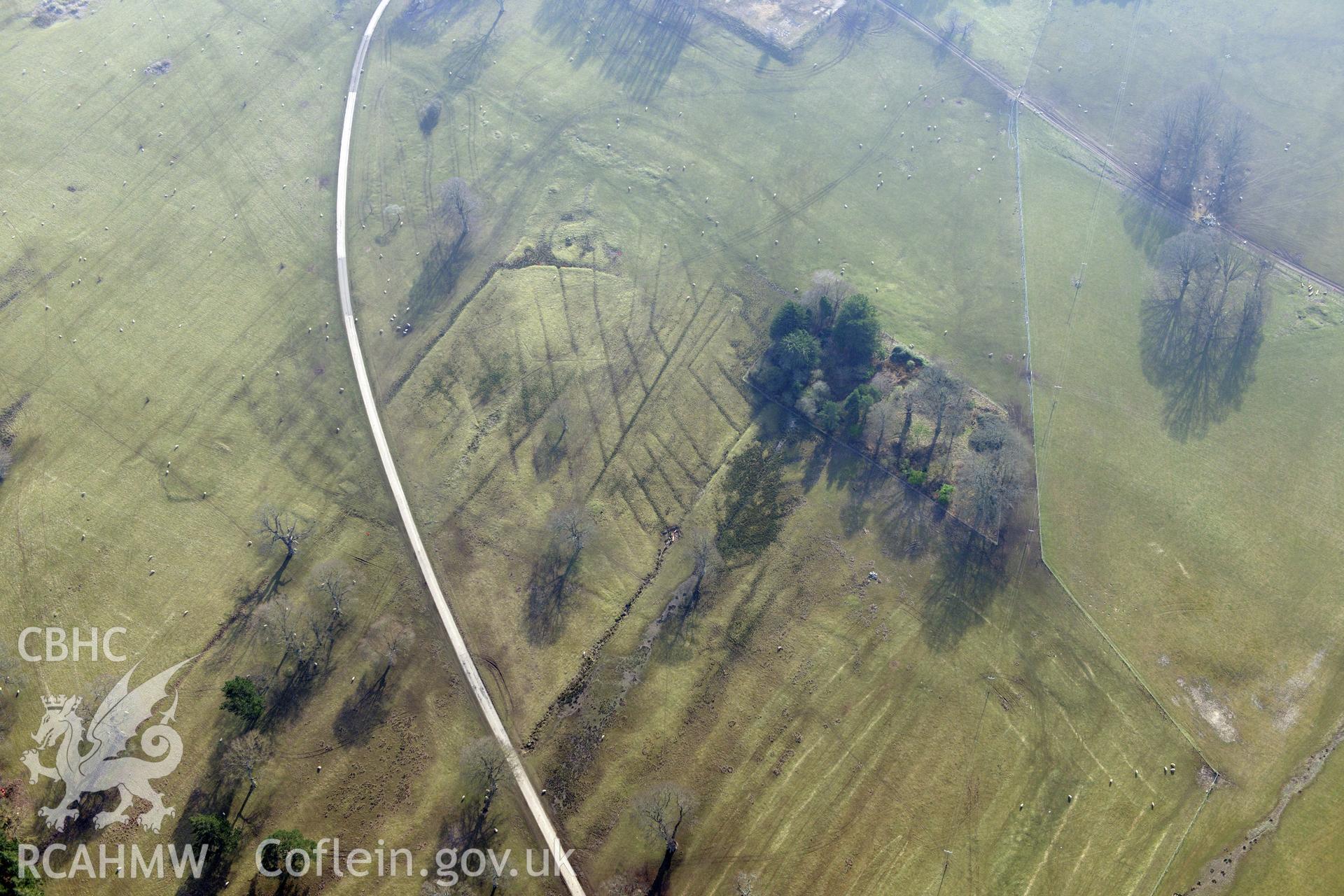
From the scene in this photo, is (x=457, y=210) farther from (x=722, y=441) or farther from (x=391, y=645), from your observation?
(x=391, y=645)

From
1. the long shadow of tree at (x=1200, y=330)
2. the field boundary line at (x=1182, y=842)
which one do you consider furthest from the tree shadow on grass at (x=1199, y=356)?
the field boundary line at (x=1182, y=842)

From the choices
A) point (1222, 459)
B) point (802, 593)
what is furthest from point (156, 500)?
point (1222, 459)

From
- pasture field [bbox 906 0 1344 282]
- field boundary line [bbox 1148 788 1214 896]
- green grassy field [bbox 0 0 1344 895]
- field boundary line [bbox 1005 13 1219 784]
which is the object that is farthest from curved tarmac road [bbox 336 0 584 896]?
pasture field [bbox 906 0 1344 282]

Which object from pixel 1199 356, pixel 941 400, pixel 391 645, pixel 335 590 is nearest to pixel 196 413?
pixel 335 590

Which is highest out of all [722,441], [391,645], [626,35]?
[626,35]

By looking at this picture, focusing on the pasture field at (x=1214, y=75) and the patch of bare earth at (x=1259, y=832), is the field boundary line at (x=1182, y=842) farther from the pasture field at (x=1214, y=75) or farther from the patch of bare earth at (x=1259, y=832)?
the pasture field at (x=1214, y=75)

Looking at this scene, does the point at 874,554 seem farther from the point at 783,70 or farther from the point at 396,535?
the point at 783,70

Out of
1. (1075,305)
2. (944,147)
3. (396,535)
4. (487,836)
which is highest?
(944,147)
